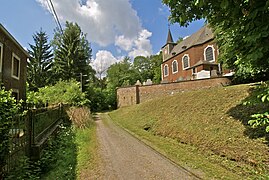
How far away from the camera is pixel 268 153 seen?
487 cm

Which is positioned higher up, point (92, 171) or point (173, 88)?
point (173, 88)

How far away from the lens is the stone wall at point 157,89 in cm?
2155

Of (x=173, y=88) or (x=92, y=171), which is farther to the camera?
(x=173, y=88)

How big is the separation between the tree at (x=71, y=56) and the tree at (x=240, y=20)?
30.0m

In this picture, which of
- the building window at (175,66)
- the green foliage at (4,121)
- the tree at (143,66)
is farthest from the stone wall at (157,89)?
the tree at (143,66)

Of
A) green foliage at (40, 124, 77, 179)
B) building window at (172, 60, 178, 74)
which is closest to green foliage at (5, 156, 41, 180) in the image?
green foliage at (40, 124, 77, 179)

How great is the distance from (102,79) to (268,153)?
50752mm

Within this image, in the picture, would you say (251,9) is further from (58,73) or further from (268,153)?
(58,73)

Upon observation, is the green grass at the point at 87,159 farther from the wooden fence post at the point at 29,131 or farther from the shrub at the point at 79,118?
the shrub at the point at 79,118

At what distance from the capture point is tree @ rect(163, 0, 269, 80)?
12.2 feet

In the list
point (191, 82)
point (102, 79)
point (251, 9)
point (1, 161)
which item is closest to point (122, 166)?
point (1, 161)

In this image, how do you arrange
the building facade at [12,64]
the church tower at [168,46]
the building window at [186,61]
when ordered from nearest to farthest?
the building facade at [12,64] < the building window at [186,61] < the church tower at [168,46]

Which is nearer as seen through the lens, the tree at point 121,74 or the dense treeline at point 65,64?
the dense treeline at point 65,64

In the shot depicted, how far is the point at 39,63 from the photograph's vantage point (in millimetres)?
36281
